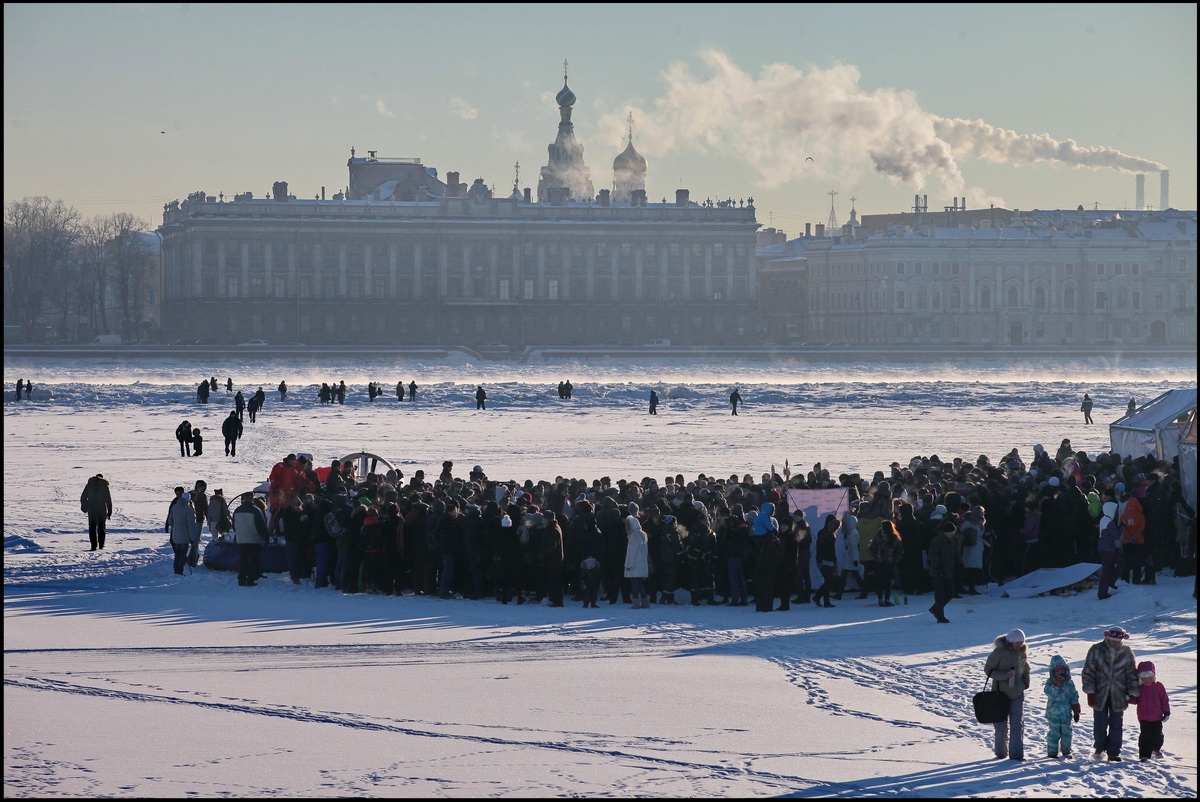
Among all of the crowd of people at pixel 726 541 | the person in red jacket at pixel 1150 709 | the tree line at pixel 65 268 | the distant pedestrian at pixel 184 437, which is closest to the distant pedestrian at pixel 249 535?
the crowd of people at pixel 726 541

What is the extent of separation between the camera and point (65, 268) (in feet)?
322

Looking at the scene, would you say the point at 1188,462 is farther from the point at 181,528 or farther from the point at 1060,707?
the point at 181,528

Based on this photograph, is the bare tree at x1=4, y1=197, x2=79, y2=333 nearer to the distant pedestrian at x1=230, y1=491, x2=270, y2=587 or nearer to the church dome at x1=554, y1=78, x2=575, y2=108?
the church dome at x1=554, y1=78, x2=575, y2=108

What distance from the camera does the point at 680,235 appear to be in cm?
10575

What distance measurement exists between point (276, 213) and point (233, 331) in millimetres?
7634

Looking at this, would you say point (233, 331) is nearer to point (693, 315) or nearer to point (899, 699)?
point (693, 315)

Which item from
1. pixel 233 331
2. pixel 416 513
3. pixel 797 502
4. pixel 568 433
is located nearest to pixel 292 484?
pixel 416 513

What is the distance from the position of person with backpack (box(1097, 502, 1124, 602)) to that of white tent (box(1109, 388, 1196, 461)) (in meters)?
6.17

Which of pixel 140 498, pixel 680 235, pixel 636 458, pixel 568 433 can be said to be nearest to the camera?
pixel 140 498

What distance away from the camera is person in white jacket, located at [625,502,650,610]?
15.6 m

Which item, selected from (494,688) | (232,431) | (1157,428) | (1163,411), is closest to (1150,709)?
(494,688)

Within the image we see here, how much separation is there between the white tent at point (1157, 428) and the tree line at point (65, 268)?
7000cm

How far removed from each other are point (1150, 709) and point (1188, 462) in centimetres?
1000

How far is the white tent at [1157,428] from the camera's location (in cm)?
2234
